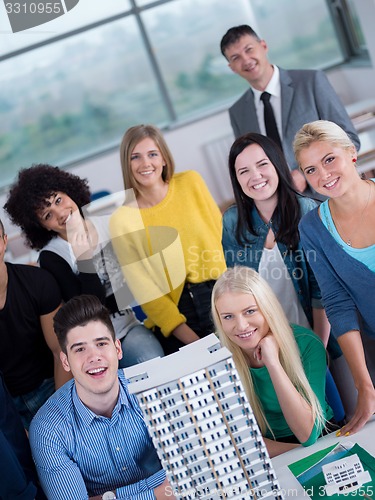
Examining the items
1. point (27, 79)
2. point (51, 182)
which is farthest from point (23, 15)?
point (27, 79)

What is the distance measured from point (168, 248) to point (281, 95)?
97 centimetres

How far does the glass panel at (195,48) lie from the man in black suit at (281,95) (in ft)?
10.4

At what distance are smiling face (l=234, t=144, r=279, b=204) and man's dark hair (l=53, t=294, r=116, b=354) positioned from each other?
698mm

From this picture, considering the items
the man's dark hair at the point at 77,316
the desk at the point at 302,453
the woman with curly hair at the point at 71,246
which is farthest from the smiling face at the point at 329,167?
the woman with curly hair at the point at 71,246

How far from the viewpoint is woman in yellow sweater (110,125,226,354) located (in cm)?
296

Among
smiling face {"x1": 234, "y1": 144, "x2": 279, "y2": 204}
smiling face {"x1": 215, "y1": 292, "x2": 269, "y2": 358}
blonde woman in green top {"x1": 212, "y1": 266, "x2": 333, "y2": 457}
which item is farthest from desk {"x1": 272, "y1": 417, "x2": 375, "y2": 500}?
smiling face {"x1": 234, "y1": 144, "x2": 279, "y2": 204}

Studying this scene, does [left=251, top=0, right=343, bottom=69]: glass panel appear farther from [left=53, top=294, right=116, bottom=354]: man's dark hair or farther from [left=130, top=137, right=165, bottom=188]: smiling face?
[left=53, top=294, right=116, bottom=354]: man's dark hair

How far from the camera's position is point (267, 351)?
2152 mm

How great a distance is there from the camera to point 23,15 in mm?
2629

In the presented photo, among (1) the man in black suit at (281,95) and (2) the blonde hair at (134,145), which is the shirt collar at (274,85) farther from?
(2) the blonde hair at (134,145)

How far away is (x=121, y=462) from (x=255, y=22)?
5.20m

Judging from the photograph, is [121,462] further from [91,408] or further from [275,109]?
[275,109]

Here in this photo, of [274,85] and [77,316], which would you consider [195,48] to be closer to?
[274,85]

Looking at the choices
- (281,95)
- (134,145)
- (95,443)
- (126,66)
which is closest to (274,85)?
(281,95)
